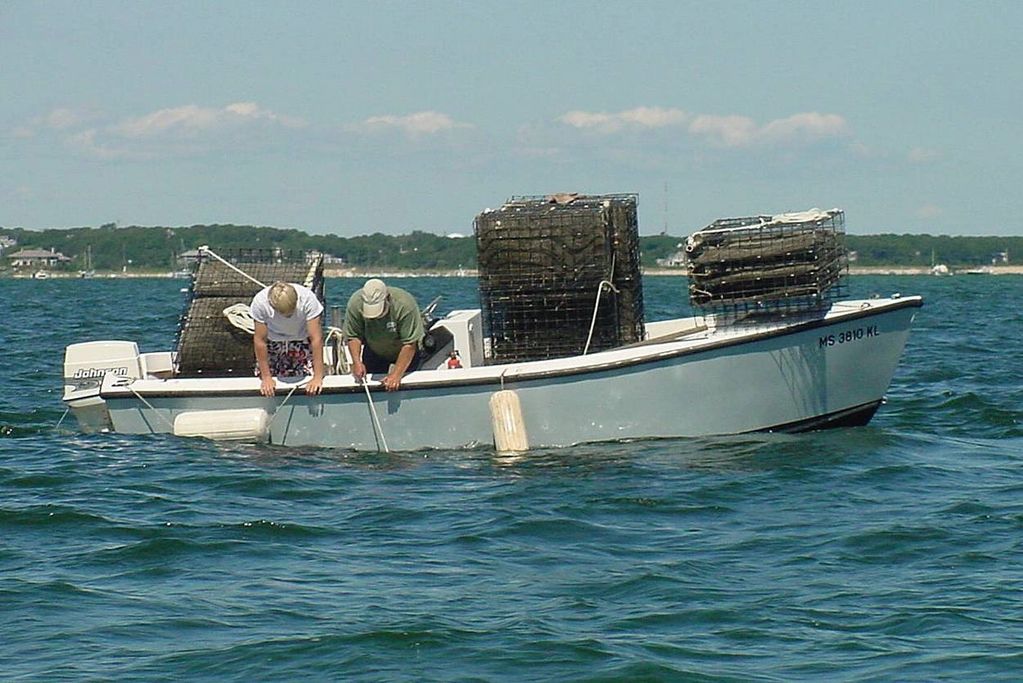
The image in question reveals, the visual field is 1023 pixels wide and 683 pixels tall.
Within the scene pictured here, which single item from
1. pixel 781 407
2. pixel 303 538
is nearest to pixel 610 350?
pixel 781 407

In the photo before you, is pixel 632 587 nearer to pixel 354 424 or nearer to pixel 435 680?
pixel 435 680

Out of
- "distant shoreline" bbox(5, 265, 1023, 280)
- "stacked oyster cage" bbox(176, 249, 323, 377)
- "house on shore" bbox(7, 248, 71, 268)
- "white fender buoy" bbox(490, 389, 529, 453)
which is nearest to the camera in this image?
"white fender buoy" bbox(490, 389, 529, 453)

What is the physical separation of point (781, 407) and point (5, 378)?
11.7 meters

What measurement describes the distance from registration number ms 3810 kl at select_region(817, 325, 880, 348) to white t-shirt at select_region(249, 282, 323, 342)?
390cm

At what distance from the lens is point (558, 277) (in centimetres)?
1378

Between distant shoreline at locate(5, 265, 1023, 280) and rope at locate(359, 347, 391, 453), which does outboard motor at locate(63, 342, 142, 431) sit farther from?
distant shoreline at locate(5, 265, 1023, 280)


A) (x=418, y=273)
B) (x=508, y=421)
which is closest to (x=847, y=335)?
A: (x=508, y=421)

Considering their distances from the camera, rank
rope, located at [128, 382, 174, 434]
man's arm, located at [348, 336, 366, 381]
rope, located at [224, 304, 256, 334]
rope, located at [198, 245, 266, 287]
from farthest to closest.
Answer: rope, located at [198, 245, 266, 287]
rope, located at [224, 304, 256, 334]
rope, located at [128, 382, 174, 434]
man's arm, located at [348, 336, 366, 381]

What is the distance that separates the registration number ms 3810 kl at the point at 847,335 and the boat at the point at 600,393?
1cm

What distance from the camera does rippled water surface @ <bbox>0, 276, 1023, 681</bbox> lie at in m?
7.88

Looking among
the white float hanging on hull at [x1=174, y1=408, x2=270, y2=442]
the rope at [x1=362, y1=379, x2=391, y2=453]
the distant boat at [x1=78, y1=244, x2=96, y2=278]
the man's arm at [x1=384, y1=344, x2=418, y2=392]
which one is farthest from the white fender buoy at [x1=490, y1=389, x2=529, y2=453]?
the distant boat at [x1=78, y1=244, x2=96, y2=278]

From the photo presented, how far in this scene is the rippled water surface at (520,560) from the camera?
25.8ft

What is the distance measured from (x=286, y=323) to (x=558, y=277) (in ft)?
7.18

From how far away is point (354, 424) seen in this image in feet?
44.3
